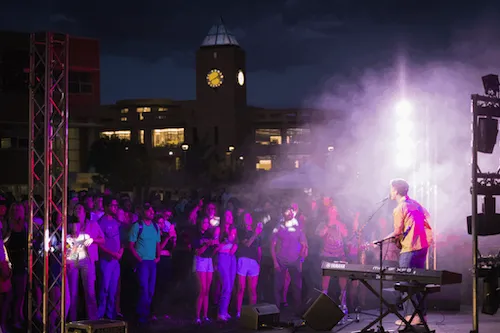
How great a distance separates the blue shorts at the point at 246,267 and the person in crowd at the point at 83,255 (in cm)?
251

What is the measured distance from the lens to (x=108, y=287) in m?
11.8

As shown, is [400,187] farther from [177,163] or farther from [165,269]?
[177,163]

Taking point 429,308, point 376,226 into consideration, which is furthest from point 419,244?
point 376,226

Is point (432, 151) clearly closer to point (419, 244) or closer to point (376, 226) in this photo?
point (376, 226)

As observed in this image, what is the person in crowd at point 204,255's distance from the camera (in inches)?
473

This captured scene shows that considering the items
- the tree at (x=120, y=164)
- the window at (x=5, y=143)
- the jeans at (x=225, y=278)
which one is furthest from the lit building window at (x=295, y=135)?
the jeans at (x=225, y=278)

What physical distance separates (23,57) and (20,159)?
109 ft

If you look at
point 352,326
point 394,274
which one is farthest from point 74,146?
point 394,274

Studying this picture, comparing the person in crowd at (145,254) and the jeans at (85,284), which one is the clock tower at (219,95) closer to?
the person in crowd at (145,254)

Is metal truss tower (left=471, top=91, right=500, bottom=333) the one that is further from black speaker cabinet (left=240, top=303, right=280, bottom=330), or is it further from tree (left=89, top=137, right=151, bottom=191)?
tree (left=89, top=137, right=151, bottom=191)

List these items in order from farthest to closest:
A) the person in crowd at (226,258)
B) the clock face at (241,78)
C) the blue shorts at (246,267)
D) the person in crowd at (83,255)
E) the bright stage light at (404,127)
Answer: the clock face at (241,78), the bright stage light at (404,127), the blue shorts at (246,267), the person in crowd at (226,258), the person in crowd at (83,255)

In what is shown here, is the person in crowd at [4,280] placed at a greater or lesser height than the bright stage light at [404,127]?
lesser

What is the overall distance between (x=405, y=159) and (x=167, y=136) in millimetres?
78716

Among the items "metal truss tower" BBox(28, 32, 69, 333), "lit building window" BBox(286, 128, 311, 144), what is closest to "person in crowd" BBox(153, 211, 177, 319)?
Result: "metal truss tower" BBox(28, 32, 69, 333)
